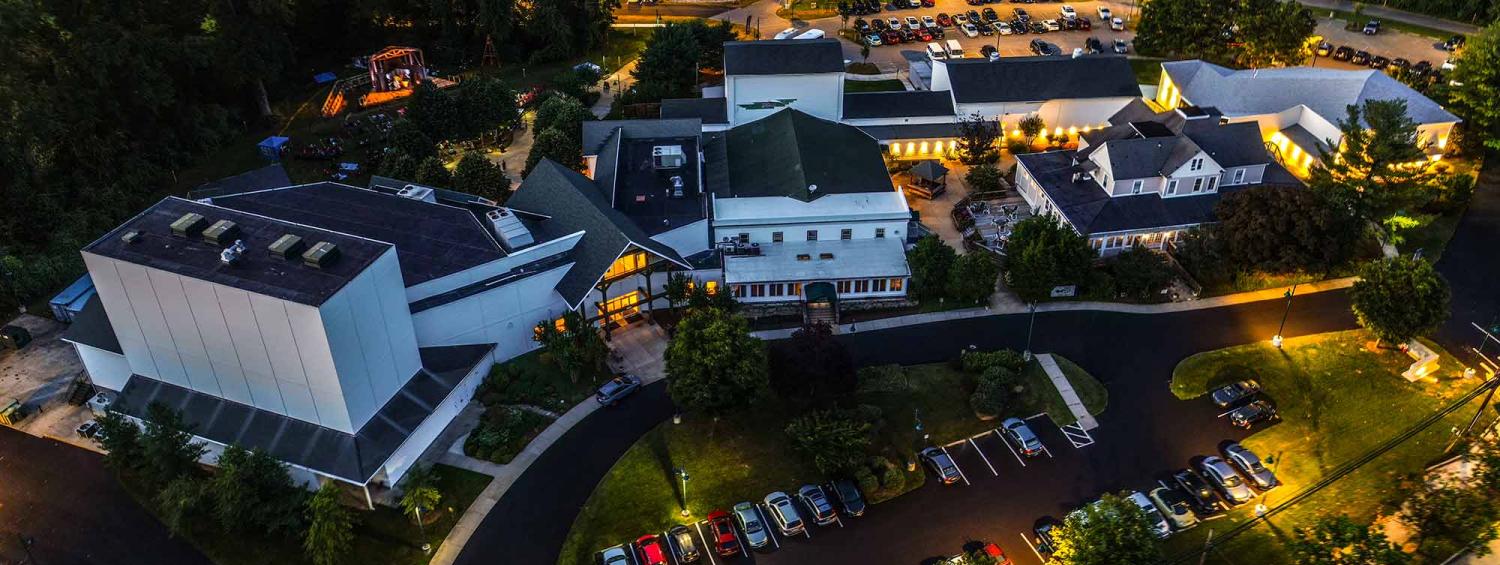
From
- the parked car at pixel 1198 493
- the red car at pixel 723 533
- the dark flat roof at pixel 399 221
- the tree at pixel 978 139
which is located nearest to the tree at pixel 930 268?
the parked car at pixel 1198 493

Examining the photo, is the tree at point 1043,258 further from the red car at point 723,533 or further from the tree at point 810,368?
the red car at point 723,533

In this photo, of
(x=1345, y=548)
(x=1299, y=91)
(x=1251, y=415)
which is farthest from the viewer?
(x=1299, y=91)

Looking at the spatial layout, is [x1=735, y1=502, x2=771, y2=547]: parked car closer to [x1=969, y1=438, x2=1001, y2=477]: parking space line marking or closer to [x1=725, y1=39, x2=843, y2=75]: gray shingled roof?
[x1=969, y1=438, x2=1001, y2=477]: parking space line marking

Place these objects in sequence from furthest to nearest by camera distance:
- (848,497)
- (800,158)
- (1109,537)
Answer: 1. (800,158)
2. (848,497)
3. (1109,537)

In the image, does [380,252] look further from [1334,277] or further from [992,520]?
[1334,277]

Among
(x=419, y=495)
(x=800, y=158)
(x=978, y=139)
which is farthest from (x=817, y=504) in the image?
(x=978, y=139)

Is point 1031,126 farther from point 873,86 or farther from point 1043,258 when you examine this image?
point 1043,258

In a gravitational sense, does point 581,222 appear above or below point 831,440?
above
